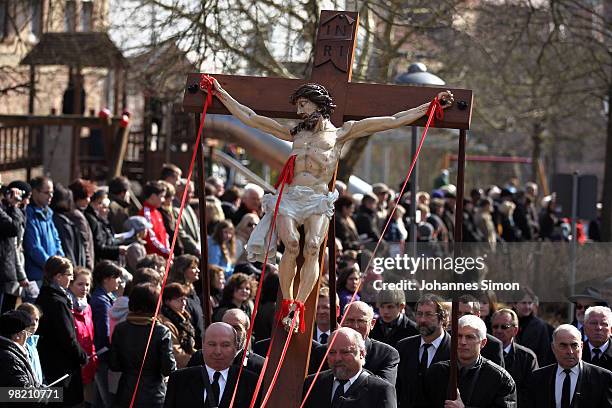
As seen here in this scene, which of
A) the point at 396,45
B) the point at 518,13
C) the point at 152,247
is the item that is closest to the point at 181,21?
the point at 396,45

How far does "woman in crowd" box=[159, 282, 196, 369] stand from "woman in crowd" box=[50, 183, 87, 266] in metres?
2.16

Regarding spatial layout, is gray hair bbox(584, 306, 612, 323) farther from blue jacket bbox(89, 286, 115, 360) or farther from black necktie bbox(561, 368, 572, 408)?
blue jacket bbox(89, 286, 115, 360)

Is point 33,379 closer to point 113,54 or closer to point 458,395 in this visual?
point 458,395

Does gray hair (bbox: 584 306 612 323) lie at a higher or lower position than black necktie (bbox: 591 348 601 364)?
higher

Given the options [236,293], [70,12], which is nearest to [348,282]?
[236,293]

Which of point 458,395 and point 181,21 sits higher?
point 181,21

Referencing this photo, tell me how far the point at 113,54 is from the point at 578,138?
880 inches

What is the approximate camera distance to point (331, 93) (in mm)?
10141

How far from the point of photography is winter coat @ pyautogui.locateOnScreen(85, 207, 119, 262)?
1451 cm

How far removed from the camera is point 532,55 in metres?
31.2

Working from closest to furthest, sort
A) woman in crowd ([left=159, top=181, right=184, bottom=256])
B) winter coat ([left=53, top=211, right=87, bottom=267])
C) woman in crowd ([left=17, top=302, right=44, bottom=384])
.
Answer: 1. woman in crowd ([left=17, top=302, right=44, bottom=384])
2. winter coat ([left=53, top=211, right=87, bottom=267])
3. woman in crowd ([left=159, top=181, right=184, bottom=256])

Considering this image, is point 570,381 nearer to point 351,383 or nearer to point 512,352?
point 512,352

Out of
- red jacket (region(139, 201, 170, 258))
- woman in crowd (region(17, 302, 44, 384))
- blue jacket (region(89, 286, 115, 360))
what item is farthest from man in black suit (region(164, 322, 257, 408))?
red jacket (region(139, 201, 170, 258))

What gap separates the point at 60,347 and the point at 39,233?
2.20 metres
